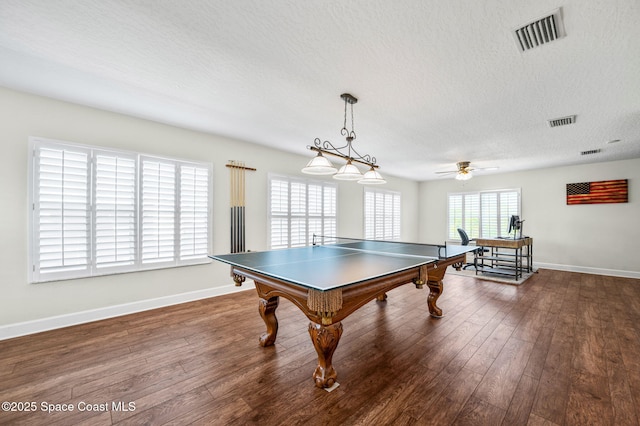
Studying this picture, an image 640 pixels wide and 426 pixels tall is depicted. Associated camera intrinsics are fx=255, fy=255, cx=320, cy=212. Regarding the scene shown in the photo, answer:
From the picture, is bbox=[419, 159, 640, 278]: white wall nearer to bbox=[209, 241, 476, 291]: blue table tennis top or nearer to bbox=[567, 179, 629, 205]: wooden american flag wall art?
bbox=[567, 179, 629, 205]: wooden american flag wall art

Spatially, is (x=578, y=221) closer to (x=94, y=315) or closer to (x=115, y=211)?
(x=115, y=211)

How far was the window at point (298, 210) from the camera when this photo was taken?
4781mm

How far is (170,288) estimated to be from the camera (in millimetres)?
3633

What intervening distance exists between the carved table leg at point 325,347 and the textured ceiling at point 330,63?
83.0 inches

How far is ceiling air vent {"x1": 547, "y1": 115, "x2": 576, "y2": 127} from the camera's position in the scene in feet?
10.7

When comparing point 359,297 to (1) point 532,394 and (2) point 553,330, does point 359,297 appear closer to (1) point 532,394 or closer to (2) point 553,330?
(1) point 532,394

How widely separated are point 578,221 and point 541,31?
6.51 metres

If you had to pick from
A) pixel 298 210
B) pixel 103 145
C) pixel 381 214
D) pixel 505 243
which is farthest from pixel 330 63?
pixel 381 214

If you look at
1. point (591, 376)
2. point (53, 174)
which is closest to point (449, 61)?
point (591, 376)

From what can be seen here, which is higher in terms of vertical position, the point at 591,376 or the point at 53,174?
the point at 53,174

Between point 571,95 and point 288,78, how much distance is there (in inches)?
115

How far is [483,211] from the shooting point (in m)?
7.37

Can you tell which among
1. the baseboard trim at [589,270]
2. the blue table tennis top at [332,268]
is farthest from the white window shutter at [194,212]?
the baseboard trim at [589,270]

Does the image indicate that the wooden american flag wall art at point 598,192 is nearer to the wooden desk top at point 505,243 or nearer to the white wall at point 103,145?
the wooden desk top at point 505,243
